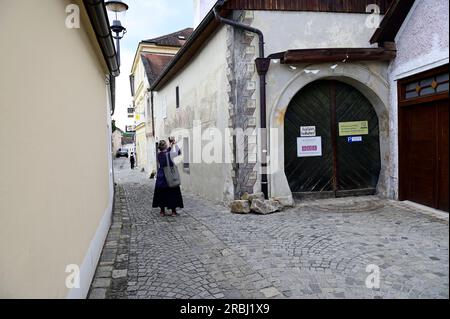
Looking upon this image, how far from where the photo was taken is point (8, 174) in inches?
65.1

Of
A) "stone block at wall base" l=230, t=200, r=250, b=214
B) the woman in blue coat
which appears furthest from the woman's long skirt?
"stone block at wall base" l=230, t=200, r=250, b=214

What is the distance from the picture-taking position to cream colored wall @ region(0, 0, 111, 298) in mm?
1658

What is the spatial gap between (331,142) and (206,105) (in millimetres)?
3501

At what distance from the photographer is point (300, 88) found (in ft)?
23.0

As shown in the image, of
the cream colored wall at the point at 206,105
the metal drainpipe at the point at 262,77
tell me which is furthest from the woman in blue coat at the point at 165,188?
the metal drainpipe at the point at 262,77

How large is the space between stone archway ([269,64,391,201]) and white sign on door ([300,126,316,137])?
21.9 inches

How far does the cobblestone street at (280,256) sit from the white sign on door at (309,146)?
157 cm

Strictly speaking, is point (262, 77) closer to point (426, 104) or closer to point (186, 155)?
point (426, 104)

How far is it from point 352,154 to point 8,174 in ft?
23.2

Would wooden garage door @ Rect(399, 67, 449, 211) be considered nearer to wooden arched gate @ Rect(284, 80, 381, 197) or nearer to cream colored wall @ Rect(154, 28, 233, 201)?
wooden arched gate @ Rect(284, 80, 381, 197)

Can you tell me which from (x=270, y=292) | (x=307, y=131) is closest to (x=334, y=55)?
(x=307, y=131)

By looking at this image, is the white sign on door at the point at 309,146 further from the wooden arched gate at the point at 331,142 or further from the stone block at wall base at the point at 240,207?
the stone block at wall base at the point at 240,207
